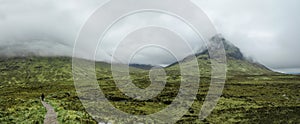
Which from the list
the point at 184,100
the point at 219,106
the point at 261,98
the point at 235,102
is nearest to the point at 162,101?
the point at 184,100

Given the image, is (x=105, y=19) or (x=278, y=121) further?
(x=278, y=121)

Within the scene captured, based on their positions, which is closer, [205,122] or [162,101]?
[205,122]

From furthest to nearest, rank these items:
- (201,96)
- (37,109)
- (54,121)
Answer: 1. (201,96)
2. (37,109)
3. (54,121)

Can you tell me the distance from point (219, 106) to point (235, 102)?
14.8 m

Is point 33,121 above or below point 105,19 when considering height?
below

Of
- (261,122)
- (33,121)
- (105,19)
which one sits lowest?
(261,122)

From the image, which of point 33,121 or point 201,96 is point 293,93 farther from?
point 33,121

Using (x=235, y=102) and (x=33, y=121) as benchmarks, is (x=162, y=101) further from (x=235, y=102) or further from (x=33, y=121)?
(x=33, y=121)

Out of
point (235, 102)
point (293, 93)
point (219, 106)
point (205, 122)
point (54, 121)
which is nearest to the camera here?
point (54, 121)

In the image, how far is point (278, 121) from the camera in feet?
348

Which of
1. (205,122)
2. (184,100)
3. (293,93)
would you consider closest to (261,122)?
(205,122)

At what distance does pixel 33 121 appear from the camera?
2941 centimetres

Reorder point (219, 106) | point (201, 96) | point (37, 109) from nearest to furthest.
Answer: point (37, 109) < point (219, 106) < point (201, 96)

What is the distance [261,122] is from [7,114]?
301 feet
